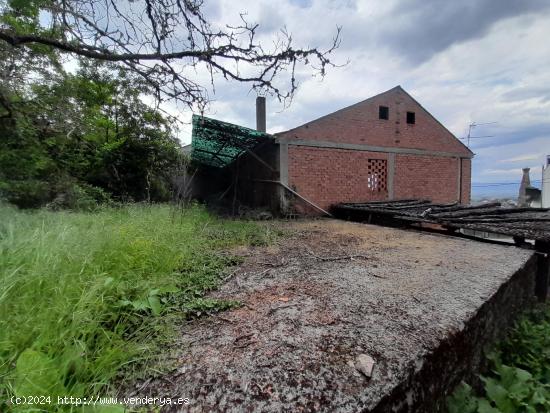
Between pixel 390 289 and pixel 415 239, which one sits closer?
pixel 390 289

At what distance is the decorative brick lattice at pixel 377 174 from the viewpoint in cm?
880

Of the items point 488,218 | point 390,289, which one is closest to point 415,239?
point 488,218

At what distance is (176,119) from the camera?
427cm

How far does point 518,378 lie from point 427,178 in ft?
30.4

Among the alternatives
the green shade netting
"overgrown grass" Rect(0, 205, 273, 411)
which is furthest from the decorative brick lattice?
"overgrown grass" Rect(0, 205, 273, 411)

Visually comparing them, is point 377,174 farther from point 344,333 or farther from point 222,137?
point 344,333

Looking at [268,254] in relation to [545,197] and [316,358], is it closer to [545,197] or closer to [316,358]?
[316,358]

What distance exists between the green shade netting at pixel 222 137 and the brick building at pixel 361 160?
0.50 feet

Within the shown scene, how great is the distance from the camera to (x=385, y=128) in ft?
29.4

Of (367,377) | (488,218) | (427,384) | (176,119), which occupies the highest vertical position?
(176,119)

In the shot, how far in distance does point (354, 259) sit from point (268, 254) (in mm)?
1147

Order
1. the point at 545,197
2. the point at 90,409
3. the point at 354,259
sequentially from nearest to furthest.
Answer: the point at 90,409, the point at 354,259, the point at 545,197

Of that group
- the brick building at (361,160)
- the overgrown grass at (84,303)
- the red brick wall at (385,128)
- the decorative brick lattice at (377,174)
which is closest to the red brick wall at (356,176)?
the brick building at (361,160)

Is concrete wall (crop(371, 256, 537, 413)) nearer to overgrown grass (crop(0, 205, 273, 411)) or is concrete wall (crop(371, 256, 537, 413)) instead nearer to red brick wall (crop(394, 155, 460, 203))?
overgrown grass (crop(0, 205, 273, 411))
